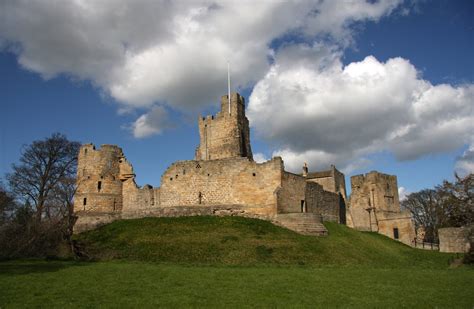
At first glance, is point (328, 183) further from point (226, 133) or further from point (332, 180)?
point (226, 133)

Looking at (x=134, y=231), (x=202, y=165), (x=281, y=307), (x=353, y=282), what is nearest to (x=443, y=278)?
(x=353, y=282)

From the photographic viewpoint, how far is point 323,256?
20438 millimetres

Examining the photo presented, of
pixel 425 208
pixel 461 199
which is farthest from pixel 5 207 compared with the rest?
pixel 425 208

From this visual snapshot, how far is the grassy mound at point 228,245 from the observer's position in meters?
19.8

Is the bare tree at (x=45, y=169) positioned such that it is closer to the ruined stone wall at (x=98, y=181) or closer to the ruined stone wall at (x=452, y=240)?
the ruined stone wall at (x=98, y=181)

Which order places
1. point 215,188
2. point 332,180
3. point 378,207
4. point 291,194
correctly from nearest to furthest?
point 291,194
point 215,188
point 332,180
point 378,207

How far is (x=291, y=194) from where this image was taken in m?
29.2

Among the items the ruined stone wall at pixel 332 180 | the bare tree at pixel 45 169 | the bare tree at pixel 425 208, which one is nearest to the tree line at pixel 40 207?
the bare tree at pixel 45 169

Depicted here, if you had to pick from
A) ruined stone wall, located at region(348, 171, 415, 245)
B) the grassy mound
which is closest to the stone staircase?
the grassy mound

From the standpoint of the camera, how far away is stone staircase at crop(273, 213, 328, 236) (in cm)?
2502

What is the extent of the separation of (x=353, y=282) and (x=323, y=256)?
23.0ft

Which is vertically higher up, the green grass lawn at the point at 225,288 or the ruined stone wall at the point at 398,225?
the ruined stone wall at the point at 398,225

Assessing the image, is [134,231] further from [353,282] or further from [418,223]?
[418,223]

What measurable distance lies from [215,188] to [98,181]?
34.8 ft
